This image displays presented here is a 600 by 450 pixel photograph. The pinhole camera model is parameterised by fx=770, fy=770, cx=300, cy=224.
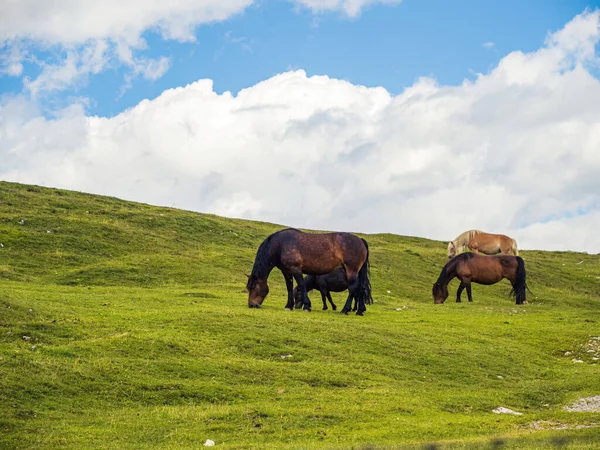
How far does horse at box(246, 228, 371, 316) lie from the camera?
25.8 m

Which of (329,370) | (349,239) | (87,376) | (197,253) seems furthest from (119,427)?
(197,253)

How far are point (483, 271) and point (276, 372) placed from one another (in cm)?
2027

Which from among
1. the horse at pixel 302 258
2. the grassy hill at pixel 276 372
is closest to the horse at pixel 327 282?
the grassy hill at pixel 276 372

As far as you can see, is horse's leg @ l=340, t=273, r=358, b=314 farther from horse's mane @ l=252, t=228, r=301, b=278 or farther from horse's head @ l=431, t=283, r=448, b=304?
horse's head @ l=431, t=283, r=448, b=304

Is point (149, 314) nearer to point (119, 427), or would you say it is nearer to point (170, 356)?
point (170, 356)

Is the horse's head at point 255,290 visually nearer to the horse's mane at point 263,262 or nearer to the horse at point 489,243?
the horse's mane at point 263,262

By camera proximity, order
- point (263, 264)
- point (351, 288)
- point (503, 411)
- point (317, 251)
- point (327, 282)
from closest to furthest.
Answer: point (503, 411) → point (263, 264) → point (317, 251) → point (351, 288) → point (327, 282)

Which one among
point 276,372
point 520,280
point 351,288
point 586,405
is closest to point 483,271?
point 520,280

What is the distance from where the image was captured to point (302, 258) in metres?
26.0

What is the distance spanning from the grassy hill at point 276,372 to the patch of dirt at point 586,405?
16.7 inches

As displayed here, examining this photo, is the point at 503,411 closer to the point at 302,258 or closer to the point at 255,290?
the point at 302,258

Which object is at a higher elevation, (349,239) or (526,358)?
(349,239)

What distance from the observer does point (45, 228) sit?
4309cm

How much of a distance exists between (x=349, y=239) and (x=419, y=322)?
12.3 feet
